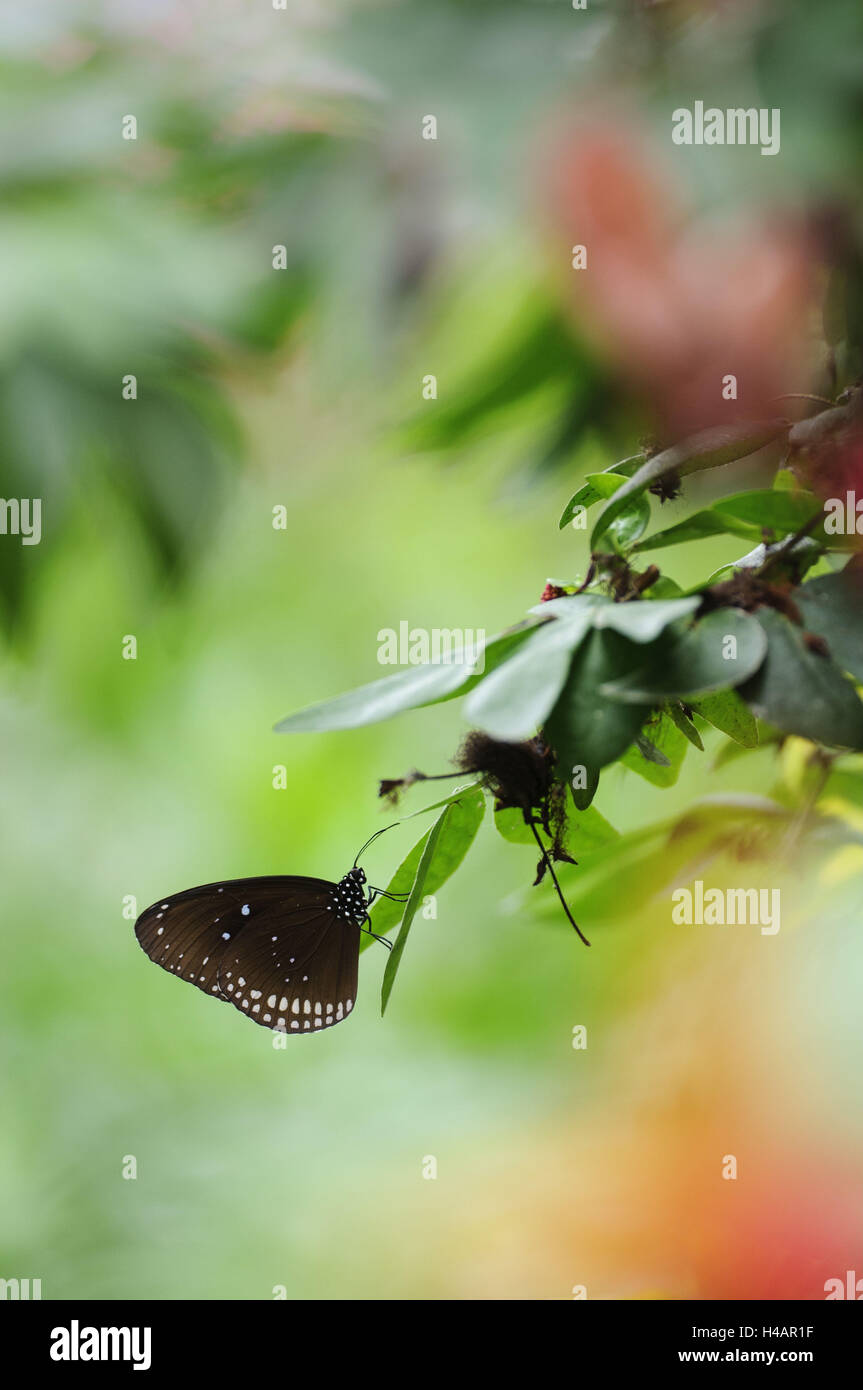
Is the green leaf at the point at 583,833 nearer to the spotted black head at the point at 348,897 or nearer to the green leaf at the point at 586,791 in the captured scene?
the green leaf at the point at 586,791

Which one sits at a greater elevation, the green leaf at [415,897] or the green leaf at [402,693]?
the green leaf at [402,693]

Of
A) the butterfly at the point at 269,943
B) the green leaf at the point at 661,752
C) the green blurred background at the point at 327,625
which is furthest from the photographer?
the green blurred background at the point at 327,625

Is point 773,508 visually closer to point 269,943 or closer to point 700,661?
point 700,661

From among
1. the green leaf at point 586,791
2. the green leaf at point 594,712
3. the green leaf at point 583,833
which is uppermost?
the green leaf at point 594,712

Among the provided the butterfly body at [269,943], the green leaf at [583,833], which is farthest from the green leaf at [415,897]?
the butterfly body at [269,943]

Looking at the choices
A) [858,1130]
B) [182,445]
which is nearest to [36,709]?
[182,445]

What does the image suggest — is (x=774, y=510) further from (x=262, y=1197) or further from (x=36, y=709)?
(x=36, y=709)

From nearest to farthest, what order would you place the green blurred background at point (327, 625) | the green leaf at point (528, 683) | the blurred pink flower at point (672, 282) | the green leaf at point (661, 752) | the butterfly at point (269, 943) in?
Result: 1. the green leaf at point (528, 683)
2. the green leaf at point (661, 752)
3. the butterfly at point (269, 943)
4. the blurred pink flower at point (672, 282)
5. the green blurred background at point (327, 625)
